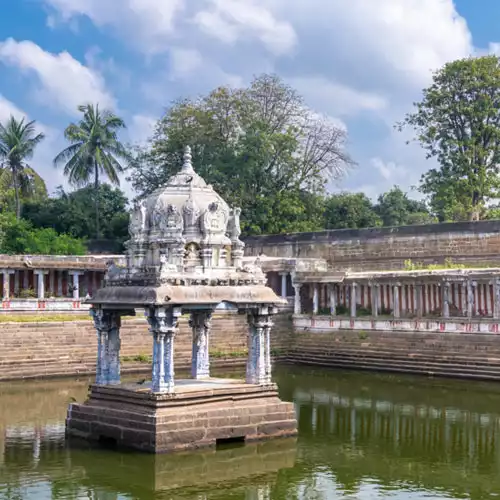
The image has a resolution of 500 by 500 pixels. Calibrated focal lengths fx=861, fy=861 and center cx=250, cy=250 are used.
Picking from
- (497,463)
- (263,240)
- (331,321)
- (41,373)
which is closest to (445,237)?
(331,321)

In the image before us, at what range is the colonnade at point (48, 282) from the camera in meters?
30.2

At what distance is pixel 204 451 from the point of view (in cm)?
1277

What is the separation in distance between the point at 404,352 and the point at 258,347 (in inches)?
418

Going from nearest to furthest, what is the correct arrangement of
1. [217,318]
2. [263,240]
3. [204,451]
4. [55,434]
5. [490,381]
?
[204,451], [55,434], [490,381], [217,318], [263,240]

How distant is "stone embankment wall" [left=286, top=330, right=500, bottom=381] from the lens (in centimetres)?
2189

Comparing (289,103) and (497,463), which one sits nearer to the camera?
(497,463)

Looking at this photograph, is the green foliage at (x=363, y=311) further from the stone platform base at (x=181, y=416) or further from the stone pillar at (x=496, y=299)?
the stone platform base at (x=181, y=416)

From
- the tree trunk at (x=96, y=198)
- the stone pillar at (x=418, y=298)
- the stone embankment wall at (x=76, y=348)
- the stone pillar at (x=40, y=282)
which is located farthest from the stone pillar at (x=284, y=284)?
the tree trunk at (x=96, y=198)

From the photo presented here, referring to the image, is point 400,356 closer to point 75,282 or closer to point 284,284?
point 284,284

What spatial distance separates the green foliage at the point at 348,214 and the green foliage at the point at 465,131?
6.40 meters

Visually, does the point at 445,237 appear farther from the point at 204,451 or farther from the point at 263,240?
the point at 204,451

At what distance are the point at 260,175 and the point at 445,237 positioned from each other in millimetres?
10290

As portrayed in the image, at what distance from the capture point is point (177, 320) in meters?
13.7

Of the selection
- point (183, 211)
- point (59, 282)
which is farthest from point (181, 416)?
point (59, 282)
